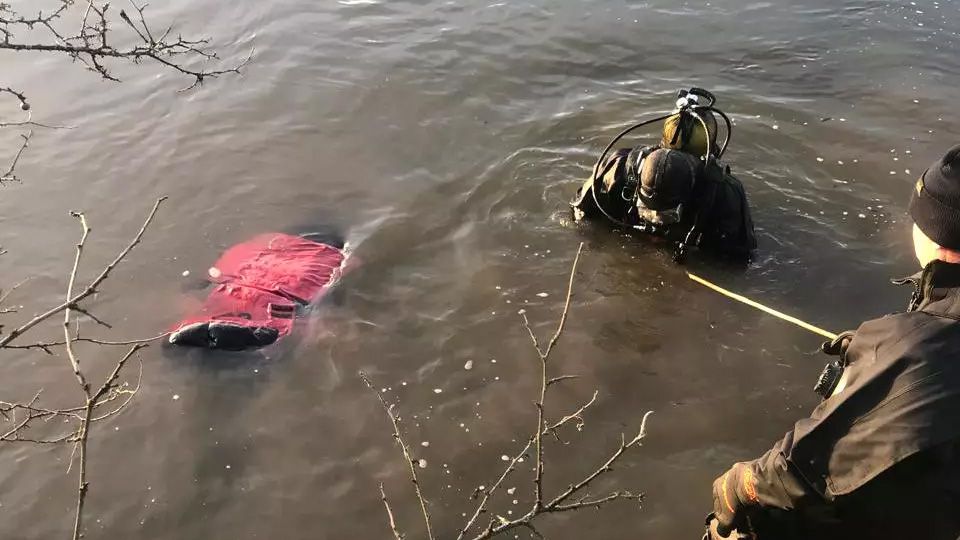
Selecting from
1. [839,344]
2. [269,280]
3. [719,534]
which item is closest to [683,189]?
[839,344]

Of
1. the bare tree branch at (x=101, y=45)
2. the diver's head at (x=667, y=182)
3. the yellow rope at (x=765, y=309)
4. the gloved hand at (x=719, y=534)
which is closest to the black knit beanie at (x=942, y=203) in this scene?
the gloved hand at (x=719, y=534)

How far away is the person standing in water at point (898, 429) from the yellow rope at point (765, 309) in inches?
79.4

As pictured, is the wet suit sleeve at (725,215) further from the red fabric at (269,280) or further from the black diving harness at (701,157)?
the red fabric at (269,280)

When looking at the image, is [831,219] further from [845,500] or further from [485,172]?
[845,500]

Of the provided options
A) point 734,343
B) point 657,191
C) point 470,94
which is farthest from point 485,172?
point 734,343

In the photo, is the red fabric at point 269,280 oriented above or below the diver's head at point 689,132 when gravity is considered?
below

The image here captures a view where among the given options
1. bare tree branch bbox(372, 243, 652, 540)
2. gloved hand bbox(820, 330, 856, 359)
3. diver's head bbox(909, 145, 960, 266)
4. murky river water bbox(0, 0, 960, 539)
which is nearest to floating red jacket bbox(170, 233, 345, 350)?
murky river water bbox(0, 0, 960, 539)

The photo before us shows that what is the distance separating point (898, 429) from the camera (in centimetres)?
199

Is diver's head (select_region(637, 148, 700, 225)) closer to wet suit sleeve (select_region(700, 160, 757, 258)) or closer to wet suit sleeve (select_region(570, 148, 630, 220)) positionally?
Result: wet suit sleeve (select_region(700, 160, 757, 258))

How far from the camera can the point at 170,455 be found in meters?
4.17

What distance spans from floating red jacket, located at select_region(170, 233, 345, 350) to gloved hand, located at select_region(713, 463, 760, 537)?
315 centimetres

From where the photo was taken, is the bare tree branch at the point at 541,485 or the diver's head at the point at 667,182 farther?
the diver's head at the point at 667,182

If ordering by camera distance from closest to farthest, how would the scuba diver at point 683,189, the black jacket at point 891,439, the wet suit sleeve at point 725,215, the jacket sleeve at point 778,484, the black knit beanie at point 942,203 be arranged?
the black jacket at point 891,439, the black knit beanie at point 942,203, the jacket sleeve at point 778,484, the scuba diver at point 683,189, the wet suit sleeve at point 725,215

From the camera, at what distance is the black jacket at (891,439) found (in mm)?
1960
